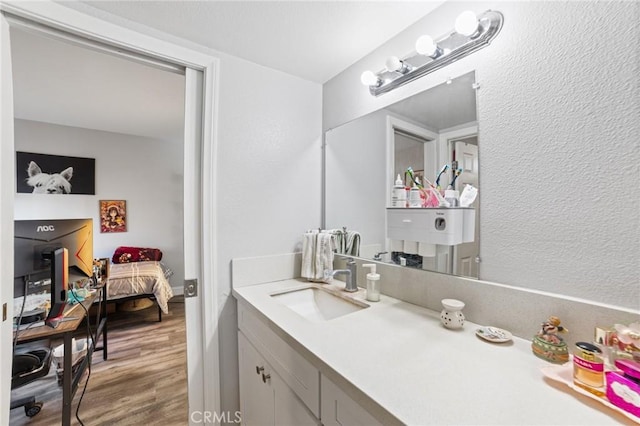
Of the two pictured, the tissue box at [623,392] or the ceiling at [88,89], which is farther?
the ceiling at [88,89]

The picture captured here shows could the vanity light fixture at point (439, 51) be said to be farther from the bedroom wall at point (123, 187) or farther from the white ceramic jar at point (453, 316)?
the bedroom wall at point (123, 187)

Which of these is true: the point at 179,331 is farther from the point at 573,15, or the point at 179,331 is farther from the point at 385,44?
the point at 573,15

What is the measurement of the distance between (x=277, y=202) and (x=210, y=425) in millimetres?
1186

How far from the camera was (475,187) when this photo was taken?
953mm

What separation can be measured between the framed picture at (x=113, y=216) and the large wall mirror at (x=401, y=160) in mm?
3421

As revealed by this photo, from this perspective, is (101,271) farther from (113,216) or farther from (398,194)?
(398,194)

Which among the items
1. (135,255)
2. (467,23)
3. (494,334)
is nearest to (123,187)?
(135,255)

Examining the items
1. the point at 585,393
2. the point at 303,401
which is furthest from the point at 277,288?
the point at 585,393

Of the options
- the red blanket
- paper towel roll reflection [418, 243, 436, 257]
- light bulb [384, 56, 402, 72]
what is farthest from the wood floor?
light bulb [384, 56, 402, 72]

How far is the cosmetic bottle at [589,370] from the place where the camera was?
56cm

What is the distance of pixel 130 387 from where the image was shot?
75.9 inches

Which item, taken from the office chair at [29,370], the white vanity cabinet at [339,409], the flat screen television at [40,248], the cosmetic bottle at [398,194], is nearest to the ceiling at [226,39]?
the cosmetic bottle at [398,194]

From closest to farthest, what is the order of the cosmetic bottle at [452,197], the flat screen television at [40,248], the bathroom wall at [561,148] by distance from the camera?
1. the bathroom wall at [561,148]
2. the cosmetic bottle at [452,197]
3. the flat screen television at [40,248]

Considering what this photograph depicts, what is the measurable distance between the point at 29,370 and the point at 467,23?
8.46 feet
